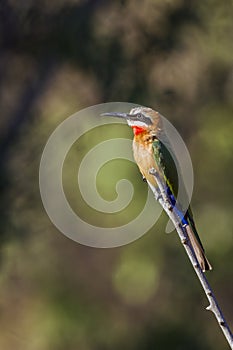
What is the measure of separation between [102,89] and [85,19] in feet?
1.20

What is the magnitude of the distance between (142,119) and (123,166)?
128 inches

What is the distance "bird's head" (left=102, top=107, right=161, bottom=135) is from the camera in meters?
2.66

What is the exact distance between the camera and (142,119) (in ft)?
8.84

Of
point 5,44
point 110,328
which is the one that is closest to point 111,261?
point 110,328

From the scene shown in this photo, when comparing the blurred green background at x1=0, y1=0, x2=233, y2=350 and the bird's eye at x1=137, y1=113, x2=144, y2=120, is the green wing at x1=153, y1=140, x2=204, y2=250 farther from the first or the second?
the blurred green background at x1=0, y1=0, x2=233, y2=350

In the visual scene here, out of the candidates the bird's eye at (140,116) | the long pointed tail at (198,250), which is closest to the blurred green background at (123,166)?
the bird's eye at (140,116)

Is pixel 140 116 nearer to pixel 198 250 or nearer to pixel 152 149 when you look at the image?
pixel 152 149

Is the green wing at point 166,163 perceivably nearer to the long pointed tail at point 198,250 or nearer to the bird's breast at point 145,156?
the bird's breast at point 145,156

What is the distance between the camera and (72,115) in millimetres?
5934

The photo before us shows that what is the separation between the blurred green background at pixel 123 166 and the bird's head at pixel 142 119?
2.91 m

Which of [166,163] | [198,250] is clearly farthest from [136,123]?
[198,250]

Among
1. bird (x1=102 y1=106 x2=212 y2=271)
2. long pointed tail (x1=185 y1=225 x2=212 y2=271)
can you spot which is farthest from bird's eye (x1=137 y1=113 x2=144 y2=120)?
long pointed tail (x1=185 y1=225 x2=212 y2=271)

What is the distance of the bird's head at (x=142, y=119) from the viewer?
8.73 feet

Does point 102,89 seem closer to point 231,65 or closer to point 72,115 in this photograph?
point 72,115
